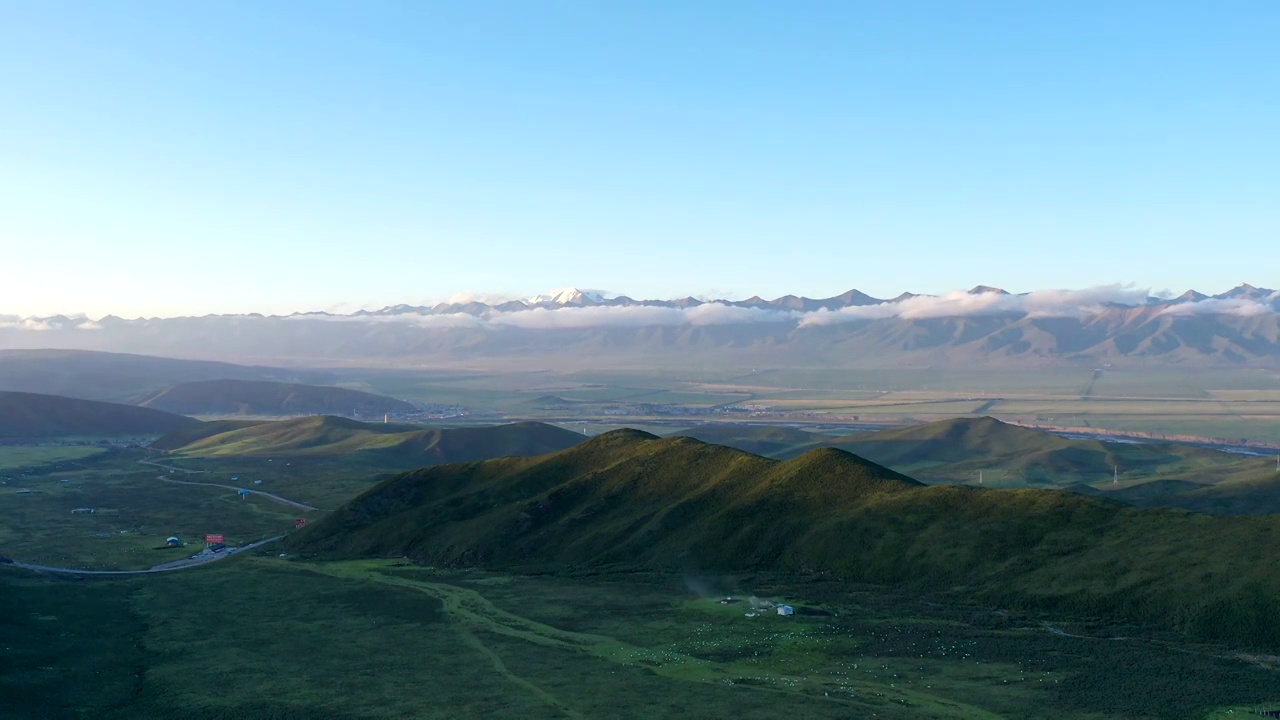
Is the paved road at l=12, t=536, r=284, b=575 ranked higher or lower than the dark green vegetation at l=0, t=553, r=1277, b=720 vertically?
lower

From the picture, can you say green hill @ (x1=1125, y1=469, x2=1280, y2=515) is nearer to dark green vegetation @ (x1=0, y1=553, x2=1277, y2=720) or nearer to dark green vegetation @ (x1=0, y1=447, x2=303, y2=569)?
dark green vegetation @ (x1=0, y1=553, x2=1277, y2=720)

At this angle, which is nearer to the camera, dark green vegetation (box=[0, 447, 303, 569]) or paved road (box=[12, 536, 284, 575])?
paved road (box=[12, 536, 284, 575])

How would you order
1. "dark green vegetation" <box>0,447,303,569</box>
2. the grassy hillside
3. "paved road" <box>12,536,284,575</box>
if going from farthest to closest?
"dark green vegetation" <box>0,447,303,569</box> → "paved road" <box>12,536,284,575</box> → the grassy hillside

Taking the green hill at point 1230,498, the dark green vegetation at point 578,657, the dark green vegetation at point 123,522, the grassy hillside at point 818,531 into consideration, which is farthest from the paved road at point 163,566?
the green hill at point 1230,498

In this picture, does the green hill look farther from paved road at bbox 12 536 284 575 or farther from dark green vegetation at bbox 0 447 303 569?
dark green vegetation at bbox 0 447 303 569

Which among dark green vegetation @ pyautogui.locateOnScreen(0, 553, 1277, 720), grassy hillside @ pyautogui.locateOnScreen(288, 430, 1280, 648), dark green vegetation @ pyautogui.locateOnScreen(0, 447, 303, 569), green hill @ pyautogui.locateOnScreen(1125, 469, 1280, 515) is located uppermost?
grassy hillside @ pyautogui.locateOnScreen(288, 430, 1280, 648)

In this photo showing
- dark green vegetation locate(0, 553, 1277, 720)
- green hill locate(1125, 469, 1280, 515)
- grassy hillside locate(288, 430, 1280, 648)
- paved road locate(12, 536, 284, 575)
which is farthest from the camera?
green hill locate(1125, 469, 1280, 515)

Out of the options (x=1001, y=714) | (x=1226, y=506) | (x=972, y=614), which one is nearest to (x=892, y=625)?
(x=972, y=614)

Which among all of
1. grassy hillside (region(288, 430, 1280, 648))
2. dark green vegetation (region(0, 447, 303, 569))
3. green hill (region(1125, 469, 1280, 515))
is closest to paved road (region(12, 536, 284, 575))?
dark green vegetation (region(0, 447, 303, 569))
